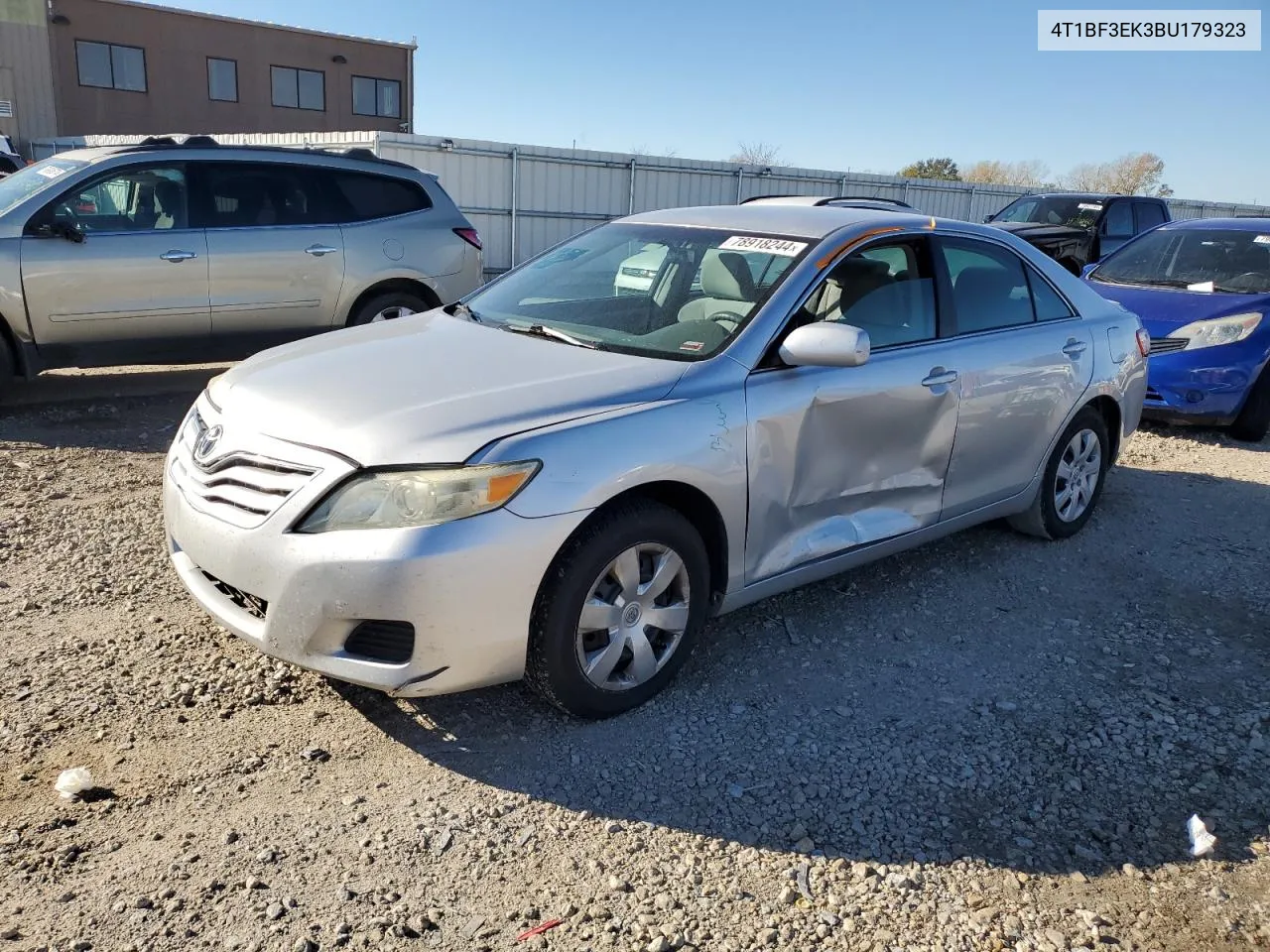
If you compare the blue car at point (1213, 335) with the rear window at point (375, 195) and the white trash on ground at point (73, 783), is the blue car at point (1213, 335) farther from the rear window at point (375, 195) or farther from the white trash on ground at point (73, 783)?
the white trash on ground at point (73, 783)

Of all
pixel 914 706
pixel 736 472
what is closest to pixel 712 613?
pixel 736 472

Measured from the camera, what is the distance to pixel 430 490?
2.82 m

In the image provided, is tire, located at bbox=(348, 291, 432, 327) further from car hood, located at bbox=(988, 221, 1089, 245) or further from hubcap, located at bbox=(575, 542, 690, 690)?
car hood, located at bbox=(988, 221, 1089, 245)

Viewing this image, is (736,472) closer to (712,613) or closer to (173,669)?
(712,613)

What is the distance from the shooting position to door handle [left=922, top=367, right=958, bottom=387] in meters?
4.11

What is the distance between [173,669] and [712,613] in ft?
6.17

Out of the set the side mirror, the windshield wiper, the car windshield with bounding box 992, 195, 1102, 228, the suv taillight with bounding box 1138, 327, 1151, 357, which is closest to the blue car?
the suv taillight with bounding box 1138, 327, 1151, 357

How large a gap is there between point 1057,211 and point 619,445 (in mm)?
13950

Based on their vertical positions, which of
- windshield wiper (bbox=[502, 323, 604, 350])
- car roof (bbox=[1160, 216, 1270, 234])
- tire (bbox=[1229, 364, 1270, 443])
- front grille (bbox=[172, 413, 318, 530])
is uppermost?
car roof (bbox=[1160, 216, 1270, 234])

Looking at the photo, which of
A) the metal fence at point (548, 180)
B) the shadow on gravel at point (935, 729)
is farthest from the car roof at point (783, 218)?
the metal fence at point (548, 180)

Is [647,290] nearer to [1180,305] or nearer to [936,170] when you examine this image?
[1180,305]

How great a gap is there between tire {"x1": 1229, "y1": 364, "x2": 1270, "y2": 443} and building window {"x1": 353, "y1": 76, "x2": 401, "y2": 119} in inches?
1497

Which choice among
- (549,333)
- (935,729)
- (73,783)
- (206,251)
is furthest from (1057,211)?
(73,783)

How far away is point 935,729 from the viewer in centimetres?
341
